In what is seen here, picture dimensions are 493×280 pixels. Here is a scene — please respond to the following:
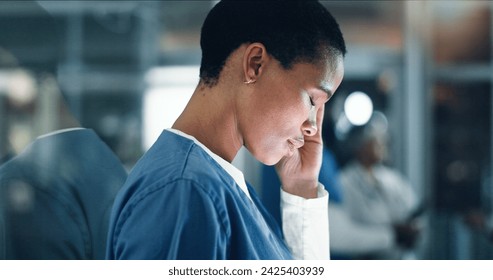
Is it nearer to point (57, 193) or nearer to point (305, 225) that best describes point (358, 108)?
point (305, 225)

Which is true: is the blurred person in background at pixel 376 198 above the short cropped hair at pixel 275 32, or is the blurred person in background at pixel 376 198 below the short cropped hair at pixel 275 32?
below

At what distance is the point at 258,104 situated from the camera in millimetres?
783

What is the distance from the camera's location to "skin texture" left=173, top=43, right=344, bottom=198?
Answer: 0.76m

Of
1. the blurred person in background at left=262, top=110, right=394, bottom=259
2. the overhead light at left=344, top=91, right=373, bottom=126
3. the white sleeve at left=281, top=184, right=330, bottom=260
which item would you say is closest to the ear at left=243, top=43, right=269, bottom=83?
the white sleeve at left=281, top=184, right=330, bottom=260

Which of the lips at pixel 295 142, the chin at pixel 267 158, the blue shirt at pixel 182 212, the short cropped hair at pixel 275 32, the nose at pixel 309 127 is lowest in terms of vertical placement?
the blue shirt at pixel 182 212

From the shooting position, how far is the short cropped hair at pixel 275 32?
0.76m

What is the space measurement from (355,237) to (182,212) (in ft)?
4.75

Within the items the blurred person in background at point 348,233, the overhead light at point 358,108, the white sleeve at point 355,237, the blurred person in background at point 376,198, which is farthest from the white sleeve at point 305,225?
the overhead light at point 358,108

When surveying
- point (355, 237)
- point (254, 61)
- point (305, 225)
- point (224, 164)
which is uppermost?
point (254, 61)

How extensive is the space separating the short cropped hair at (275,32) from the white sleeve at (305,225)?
29cm

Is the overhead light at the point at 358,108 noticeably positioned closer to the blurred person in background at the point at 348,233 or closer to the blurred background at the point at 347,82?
the blurred background at the point at 347,82

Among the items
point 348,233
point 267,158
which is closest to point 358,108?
point 348,233

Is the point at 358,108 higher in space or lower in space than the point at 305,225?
higher
